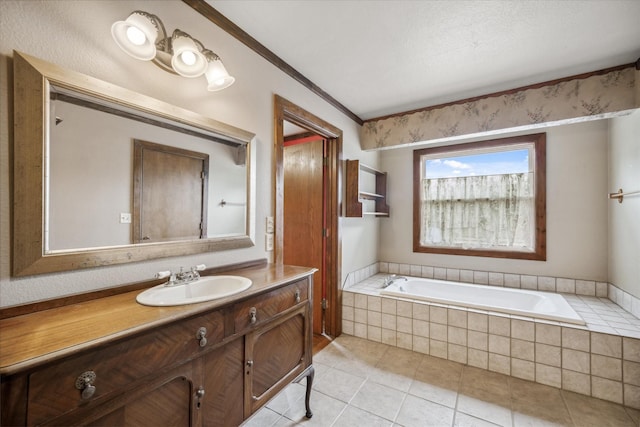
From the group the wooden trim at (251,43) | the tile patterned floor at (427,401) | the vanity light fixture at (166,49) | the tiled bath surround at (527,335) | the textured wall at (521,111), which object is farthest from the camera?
the textured wall at (521,111)

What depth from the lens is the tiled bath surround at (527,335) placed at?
1.78 meters

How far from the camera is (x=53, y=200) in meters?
0.99

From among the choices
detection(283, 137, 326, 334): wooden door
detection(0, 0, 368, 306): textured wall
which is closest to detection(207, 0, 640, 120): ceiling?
detection(0, 0, 368, 306): textured wall

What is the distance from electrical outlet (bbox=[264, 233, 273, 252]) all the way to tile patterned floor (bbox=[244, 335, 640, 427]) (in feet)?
3.23

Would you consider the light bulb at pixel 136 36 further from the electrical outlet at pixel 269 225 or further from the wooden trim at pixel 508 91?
the wooden trim at pixel 508 91

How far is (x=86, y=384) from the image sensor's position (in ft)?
2.40

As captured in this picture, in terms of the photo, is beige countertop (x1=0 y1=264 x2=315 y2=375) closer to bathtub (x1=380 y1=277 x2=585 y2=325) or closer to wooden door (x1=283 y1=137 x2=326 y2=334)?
wooden door (x1=283 y1=137 x2=326 y2=334)

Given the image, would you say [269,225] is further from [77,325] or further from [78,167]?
[77,325]

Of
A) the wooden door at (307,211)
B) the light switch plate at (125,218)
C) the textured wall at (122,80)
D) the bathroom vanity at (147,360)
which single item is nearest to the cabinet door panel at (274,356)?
the bathroom vanity at (147,360)

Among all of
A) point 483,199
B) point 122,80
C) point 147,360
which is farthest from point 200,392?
point 483,199

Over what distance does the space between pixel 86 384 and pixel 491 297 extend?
10.4ft

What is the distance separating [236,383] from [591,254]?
3305mm

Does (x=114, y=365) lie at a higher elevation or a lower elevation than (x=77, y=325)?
lower

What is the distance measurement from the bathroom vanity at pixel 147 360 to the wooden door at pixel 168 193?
Result: 324 millimetres
